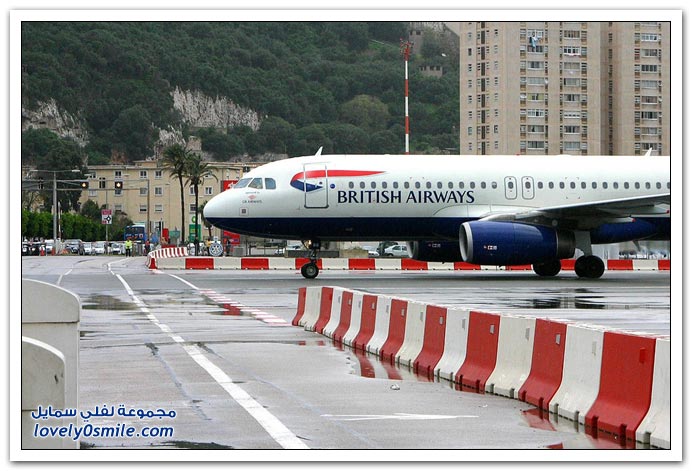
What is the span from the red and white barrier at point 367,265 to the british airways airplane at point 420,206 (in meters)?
9.07

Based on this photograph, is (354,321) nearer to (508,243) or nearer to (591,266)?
(508,243)

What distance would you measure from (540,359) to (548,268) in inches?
1004

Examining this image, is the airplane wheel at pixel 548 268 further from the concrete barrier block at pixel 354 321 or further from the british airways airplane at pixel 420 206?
the concrete barrier block at pixel 354 321

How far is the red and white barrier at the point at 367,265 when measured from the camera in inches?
1767

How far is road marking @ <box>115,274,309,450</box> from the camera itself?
323 inches

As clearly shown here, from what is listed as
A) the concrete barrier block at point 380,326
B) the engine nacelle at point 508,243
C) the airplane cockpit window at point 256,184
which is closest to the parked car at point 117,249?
the airplane cockpit window at point 256,184

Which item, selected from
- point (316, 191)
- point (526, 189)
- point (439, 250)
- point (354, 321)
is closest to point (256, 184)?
point (316, 191)

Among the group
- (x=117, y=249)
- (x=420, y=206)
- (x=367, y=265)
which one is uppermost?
(x=420, y=206)

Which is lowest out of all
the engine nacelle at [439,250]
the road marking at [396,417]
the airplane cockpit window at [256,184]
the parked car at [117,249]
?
the parked car at [117,249]

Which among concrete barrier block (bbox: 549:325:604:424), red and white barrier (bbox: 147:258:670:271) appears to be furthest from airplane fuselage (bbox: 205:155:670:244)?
concrete barrier block (bbox: 549:325:604:424)

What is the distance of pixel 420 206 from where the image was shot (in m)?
33.9

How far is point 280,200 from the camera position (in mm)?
33625
